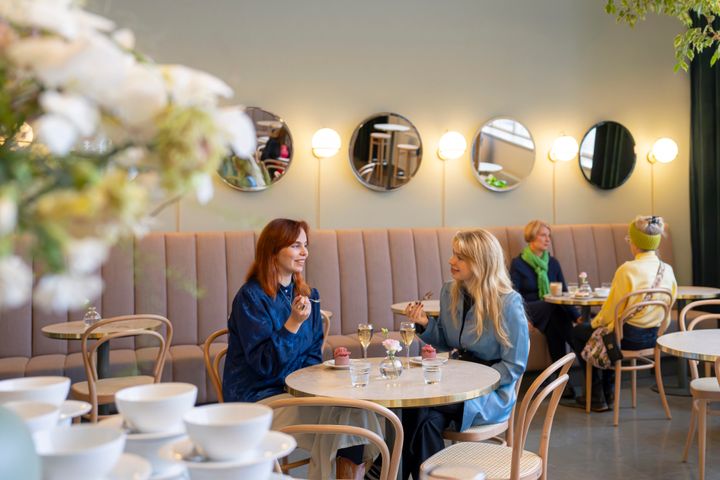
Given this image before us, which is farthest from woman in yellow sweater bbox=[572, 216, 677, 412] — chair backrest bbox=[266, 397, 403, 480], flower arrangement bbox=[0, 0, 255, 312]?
flower arrangement bbox=[0, 0, 255, 312]

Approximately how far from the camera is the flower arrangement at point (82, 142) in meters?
0.81

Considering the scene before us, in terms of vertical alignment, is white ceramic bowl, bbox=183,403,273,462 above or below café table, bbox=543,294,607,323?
above

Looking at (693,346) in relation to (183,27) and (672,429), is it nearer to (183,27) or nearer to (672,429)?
(672,429)

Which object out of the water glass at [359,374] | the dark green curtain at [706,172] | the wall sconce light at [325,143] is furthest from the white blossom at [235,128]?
the dark green curtain at [706,172]

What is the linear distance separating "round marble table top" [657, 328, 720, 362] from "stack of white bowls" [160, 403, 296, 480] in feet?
9.49

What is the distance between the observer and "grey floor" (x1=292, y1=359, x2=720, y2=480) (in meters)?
4.16

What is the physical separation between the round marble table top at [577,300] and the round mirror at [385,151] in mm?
1765

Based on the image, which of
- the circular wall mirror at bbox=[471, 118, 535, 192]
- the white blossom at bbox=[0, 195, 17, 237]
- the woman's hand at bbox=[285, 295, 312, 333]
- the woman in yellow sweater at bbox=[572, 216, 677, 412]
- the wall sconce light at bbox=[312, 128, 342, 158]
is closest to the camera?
the white blossom at bbox=[0, 195, 17, 237]

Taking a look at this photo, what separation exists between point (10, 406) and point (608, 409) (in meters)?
4.95

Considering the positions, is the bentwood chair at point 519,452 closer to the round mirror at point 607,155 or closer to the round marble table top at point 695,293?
the round marble table top at point 695,293

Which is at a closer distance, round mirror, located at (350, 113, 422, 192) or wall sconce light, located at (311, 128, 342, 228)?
wall sconce light, located at (311, 128, 342, 228)

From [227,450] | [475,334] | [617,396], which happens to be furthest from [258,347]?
[617,396]

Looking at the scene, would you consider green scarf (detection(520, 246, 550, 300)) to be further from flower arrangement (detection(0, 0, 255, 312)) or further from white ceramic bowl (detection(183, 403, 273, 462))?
flower arrangement (detection(0, 0, 255, 312))

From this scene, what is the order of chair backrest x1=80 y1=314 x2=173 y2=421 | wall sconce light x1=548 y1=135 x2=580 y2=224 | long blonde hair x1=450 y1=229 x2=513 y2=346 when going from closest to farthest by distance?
long blonde hair x1=450 y1=229 x2=513 y2=346 < chair backrest x1=80 y1=314 x2=173 y2=421 < wall sconce light x1=548 y1=135 x2=580 y2=224
